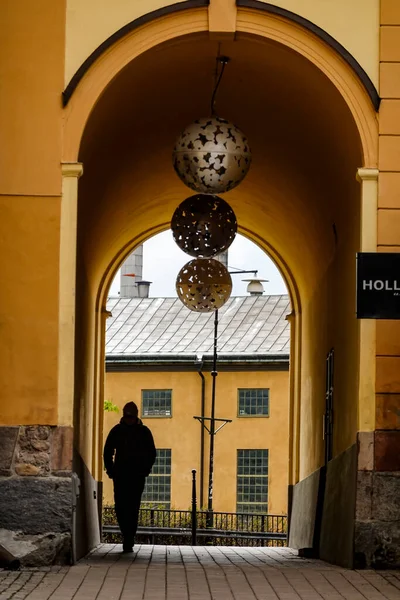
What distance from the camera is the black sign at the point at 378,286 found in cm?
1061

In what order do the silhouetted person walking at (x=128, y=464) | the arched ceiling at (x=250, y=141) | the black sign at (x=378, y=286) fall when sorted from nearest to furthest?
the black sign at (x=378, y=286), the arched ceiling at (x=250, y=141), the silhouetted person walking at (x=128, y=464)

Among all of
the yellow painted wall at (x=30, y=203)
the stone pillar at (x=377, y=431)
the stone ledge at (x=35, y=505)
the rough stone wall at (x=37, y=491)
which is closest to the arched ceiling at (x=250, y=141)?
the yellow painted wall at (x=30, y=203)

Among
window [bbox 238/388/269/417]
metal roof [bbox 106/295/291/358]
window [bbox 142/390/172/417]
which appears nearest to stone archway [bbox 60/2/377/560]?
window [bbox 238/388/269/417]

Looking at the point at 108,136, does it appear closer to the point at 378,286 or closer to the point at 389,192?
the point at 389,192

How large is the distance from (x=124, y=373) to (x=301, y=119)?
3645 cm

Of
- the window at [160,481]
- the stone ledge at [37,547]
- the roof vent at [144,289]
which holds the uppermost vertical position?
the roof vent at [144,289]

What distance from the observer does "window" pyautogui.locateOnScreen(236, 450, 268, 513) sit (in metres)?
48.0

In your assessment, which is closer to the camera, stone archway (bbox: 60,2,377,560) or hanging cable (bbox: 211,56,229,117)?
stone archway (bbox: 60,2,377,560)

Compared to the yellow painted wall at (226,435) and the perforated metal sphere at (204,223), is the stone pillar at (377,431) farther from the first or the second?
the yellow painted wall at (226,435)

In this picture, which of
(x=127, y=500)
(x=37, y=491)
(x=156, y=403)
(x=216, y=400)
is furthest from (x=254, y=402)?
(x=37, y=491)

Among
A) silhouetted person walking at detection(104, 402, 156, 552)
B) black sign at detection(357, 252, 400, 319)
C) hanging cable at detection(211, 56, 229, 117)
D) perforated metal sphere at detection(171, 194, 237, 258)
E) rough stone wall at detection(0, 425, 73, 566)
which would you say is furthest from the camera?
silhouetted person walking at detection(104, 402, 156, 552)

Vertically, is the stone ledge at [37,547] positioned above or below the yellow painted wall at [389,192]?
below

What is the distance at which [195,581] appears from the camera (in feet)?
35.4

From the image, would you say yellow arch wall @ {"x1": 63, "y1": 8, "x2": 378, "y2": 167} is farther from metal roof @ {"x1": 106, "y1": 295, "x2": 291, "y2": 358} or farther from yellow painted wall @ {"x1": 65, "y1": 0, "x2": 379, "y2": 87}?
metal roof @ {"x1": 106, "y1": 295, "x2": 291, "y2": 358}
